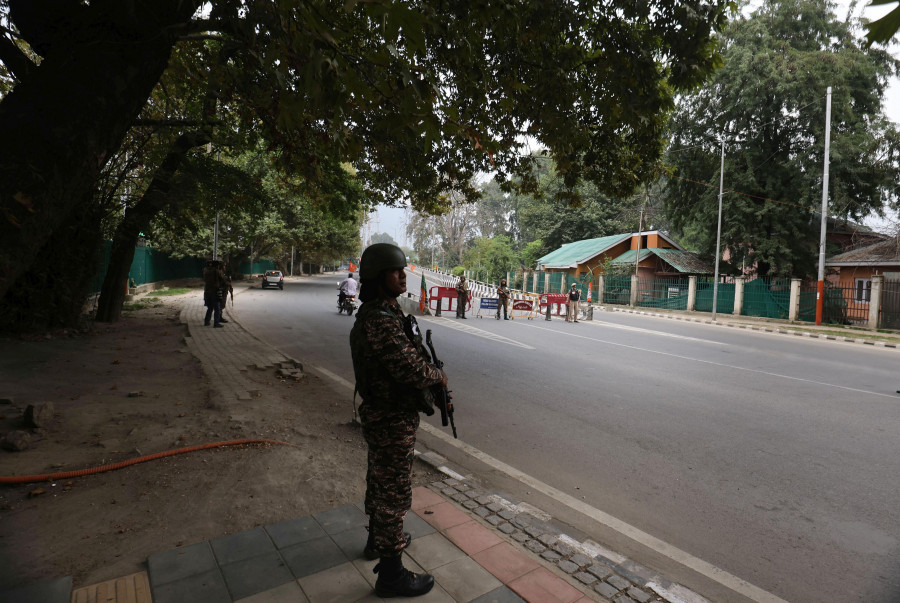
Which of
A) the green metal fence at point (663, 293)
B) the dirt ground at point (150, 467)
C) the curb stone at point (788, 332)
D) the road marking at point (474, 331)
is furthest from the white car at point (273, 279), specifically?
the dirt ground at point (150, 467)

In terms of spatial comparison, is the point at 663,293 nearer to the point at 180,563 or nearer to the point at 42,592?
the point at 180,563

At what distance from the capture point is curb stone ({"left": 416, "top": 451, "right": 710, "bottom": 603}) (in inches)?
101

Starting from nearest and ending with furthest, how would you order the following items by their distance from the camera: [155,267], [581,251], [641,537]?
[641,537] < [155,267] < [581,251]

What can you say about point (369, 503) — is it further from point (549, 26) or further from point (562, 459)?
point (549, 26)

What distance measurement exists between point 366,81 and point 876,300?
Result: 22579 mm

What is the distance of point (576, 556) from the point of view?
2.82 metres

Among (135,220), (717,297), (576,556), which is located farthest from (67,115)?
(717,297)

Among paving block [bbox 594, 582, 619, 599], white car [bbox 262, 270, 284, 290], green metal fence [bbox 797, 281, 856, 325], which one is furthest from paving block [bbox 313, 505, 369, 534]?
white car [bbox 262, 270, 284, 290]

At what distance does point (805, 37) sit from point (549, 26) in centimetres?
2697

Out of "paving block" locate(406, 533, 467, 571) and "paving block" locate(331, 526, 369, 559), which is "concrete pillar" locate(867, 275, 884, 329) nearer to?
"paving block" locate(406, 533, 467, 571)

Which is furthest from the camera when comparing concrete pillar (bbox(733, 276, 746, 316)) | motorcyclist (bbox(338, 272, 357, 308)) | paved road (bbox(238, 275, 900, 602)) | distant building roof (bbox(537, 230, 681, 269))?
distant building roof (bbox(537, 230, 681, 269))

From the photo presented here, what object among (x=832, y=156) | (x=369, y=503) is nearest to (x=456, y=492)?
(x=369, y=503)

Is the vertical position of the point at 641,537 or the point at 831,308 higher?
the point at 831,308

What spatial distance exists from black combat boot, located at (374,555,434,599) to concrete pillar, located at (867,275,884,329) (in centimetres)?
2296
